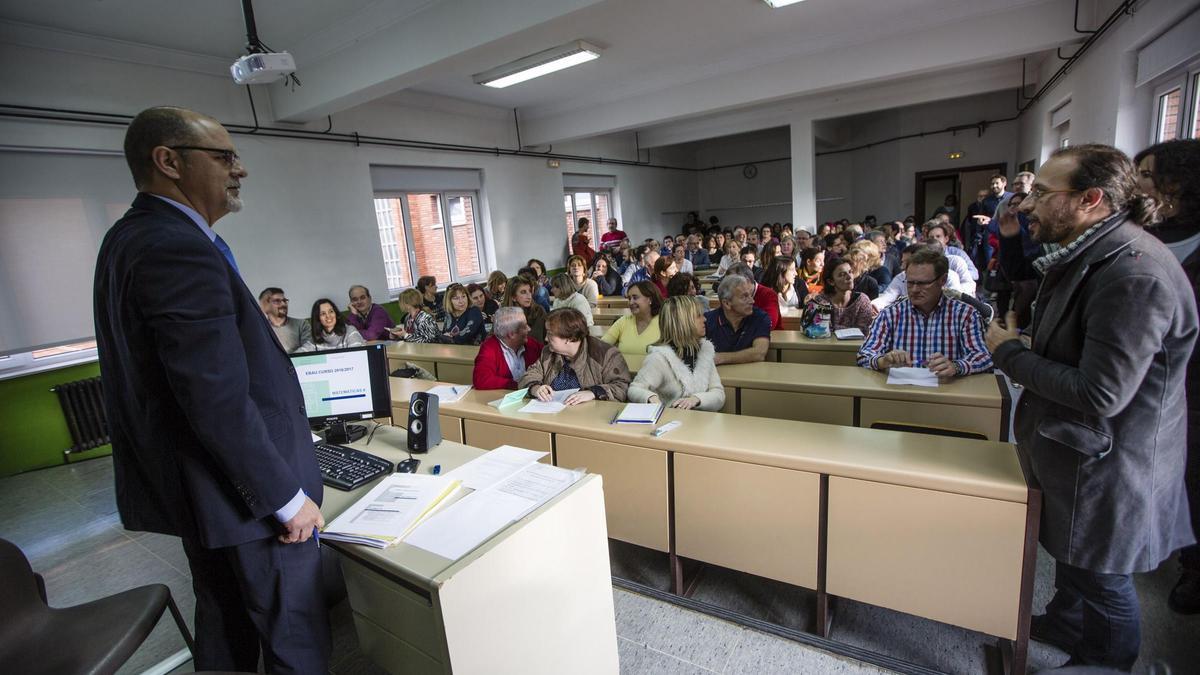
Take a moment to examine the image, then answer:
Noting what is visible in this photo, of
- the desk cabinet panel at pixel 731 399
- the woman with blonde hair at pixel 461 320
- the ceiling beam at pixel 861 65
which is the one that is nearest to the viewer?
the desk cabinet panel at pixel 731 399

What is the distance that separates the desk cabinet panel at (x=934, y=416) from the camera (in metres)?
2.22

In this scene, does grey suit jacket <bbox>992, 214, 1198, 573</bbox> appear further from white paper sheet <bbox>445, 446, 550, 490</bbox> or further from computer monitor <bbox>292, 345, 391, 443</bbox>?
computer monitor <bbox>292, 345, 391, 443</bbox>

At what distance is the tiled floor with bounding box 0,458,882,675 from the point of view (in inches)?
71.9

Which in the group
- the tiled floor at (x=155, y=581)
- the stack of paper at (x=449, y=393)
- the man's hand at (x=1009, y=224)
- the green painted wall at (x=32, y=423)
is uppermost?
the man's hand at (x=1009, y=224)

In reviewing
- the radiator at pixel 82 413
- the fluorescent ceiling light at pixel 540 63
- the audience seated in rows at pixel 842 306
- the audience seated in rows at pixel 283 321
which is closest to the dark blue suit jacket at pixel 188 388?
the audience seated in rows at pixel 842 306

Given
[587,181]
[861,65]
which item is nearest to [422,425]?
[861,65]

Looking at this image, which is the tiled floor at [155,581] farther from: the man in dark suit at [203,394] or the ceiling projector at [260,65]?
the ceiling projector at [260,65]

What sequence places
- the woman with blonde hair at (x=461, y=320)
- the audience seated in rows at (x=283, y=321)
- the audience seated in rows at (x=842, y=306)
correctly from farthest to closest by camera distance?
1. the woman with blonde hair at (x=461, y=320)
2. the audience seated in rows at (x=283, y=321)
3. the audience seated in rows at (x=842, y=306)

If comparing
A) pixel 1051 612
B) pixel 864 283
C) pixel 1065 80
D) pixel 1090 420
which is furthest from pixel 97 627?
pixel 1065 80

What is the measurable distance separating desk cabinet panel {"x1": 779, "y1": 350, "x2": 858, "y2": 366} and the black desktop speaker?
2.43 meters

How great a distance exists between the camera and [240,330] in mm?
1169

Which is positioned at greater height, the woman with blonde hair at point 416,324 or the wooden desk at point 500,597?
the woman with blonde hair at point 416,324

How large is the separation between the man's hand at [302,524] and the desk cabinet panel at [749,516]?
1213 millimetres

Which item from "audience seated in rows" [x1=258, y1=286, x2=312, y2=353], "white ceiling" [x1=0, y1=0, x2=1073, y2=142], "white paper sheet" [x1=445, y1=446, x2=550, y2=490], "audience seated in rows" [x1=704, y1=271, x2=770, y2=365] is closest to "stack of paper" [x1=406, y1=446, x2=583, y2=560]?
"white paper sheet" [x1=445, y1=446, x2=550, y2=490]
